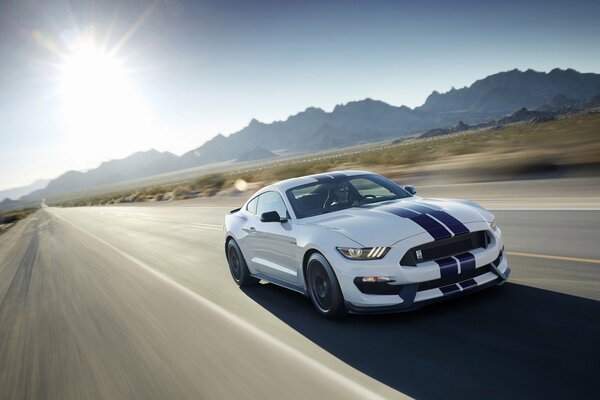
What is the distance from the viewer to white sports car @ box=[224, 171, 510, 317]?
4426 millimetres

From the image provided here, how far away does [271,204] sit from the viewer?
6.52 metres

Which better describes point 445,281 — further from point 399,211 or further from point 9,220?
point 9,220

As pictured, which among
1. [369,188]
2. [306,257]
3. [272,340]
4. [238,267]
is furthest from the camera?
[238,267]

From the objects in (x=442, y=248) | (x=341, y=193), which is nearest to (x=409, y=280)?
(x=442, y=248)

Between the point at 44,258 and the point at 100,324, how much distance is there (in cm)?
1025

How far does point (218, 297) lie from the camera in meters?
7.00

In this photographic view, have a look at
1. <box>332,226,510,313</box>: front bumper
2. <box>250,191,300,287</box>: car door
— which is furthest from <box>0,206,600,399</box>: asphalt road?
<box>250,191,300,287</box>: car door

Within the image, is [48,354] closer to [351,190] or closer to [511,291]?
[351,190]

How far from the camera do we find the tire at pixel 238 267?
718 centimetres

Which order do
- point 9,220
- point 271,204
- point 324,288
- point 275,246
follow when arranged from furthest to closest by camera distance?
point 9,220
point 271,204
point 275,246
point 324,288

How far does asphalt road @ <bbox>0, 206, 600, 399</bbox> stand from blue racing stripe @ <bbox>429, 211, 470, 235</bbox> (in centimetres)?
77

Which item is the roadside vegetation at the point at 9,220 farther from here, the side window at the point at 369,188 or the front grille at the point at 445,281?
the front grille at the point at 445,281

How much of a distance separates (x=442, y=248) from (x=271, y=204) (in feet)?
8.54

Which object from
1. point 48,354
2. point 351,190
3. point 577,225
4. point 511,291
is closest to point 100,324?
point 48,354
